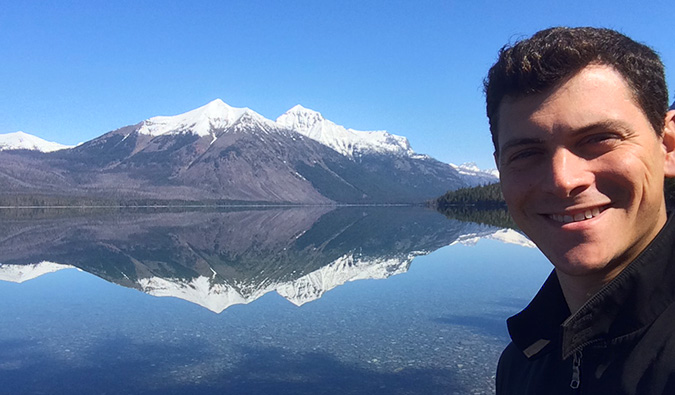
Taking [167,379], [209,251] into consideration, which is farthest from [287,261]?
[167,379]

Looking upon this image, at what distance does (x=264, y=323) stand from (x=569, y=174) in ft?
54.0

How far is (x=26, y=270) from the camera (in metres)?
31.8

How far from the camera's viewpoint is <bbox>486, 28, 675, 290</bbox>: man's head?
5.68 feet

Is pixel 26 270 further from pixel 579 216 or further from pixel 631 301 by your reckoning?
pixel 631 301

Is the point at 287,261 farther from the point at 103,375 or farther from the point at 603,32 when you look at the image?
the point at 603,32

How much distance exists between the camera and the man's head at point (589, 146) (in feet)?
5.68

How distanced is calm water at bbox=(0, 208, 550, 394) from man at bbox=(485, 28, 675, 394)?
971 cm

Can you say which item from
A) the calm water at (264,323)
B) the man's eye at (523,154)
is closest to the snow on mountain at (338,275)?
the calm water at (264,323)

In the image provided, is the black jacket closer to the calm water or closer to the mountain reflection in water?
the calm water

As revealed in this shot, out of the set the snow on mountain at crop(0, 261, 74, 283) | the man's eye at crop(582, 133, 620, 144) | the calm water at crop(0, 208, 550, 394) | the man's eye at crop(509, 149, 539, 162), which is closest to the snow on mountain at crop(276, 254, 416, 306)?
the calm water at crop(0, 208, 550, 394)

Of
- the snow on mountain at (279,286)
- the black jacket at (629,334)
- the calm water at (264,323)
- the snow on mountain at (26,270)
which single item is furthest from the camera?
the snow on mountain at (26,270)

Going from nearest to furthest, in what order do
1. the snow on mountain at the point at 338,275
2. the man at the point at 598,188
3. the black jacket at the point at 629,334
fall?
the black jacket at the point at 629,334 → the man at the point at 598,188 → the snow on mountain at the point at 338,275

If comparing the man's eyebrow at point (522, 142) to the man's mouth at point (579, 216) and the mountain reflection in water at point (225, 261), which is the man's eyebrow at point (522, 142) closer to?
the man's mouth at point (579, 216)

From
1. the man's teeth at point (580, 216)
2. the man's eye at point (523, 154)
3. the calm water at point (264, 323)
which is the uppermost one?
the man's eye at point (523, 154)
